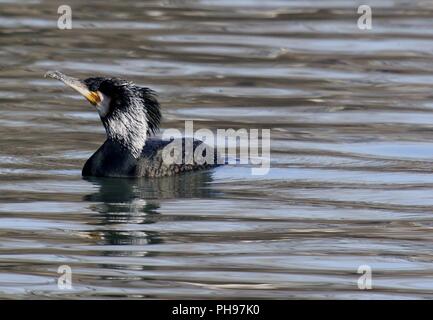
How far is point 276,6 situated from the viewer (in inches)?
997

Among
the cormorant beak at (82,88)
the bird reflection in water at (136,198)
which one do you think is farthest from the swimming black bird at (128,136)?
the bird reflection in water at (136,198)

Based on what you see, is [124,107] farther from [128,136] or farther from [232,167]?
[232,167]

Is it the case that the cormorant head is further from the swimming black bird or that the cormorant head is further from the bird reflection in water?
the bird reflection in water

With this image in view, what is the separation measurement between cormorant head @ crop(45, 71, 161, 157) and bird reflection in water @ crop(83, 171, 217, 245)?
1.46 feet

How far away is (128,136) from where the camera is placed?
14867 millimetres

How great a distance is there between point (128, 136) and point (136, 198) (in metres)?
0.98

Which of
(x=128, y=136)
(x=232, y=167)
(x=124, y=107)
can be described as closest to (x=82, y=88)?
(x=124, y=107)

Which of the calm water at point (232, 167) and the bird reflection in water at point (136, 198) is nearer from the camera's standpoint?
the calm water at point (232, 167)

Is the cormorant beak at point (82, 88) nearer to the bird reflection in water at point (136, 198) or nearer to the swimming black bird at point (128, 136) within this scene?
the swimming black bird at point (128, 136)

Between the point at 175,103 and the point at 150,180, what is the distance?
4.03 meters

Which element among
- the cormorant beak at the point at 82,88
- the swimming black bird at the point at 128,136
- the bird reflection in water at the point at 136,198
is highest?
the cormorant beak at the point at 82,88

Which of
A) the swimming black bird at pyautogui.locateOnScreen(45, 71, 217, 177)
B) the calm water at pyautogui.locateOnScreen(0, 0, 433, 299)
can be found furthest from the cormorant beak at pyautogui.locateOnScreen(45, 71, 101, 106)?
the calm water at pyautogui.locateOnScreen(0, 0, 433, 299)

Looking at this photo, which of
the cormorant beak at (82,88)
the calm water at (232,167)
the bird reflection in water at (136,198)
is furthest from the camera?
the cormorant beak at (82,88)

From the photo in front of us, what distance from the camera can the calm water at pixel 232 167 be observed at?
1144 cm
